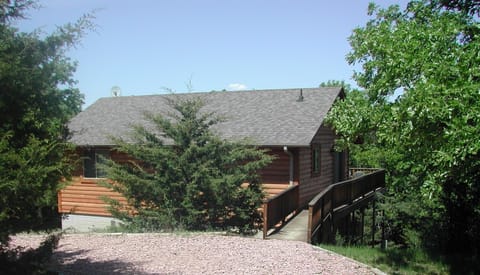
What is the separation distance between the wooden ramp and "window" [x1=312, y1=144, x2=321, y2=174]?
3.03 m

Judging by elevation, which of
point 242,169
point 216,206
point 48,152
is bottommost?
point 216,206

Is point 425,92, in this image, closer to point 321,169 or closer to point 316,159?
point 316,159

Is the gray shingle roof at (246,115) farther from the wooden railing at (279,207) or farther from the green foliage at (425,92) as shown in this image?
the green foliage at (425,92)

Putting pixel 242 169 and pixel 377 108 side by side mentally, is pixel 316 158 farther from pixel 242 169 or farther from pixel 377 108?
pixel 377 108

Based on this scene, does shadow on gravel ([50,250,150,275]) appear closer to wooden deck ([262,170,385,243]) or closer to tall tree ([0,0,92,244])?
tall tree ([0,0,92,244])

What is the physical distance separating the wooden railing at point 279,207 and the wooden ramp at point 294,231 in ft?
0.74

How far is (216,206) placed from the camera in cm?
1207

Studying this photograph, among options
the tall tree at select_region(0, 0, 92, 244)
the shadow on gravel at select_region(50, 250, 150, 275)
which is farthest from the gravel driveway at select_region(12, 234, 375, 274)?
the tall tree at select_region(0, 0, 92, 244)

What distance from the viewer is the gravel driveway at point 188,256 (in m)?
7.77

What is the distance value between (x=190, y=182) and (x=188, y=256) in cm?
362

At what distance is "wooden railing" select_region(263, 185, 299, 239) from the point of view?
1104 cm

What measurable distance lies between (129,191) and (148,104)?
894cm

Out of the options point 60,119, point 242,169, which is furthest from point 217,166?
point 60,119

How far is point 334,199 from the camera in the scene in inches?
529
